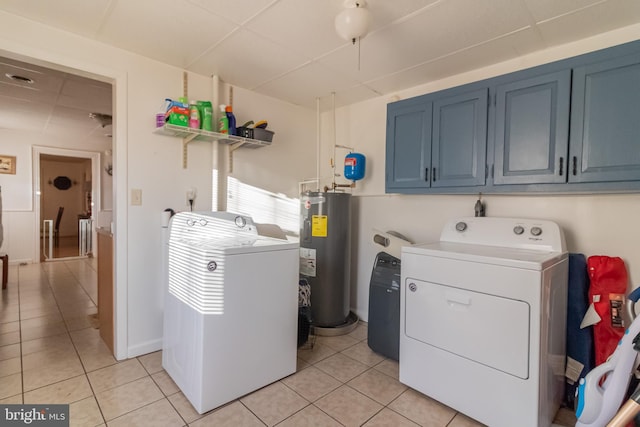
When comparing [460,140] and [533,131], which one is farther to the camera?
[460,140]

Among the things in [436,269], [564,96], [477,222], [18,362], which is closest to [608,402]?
[436,269]

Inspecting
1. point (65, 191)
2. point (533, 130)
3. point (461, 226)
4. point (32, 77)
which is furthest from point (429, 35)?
point (65, 191)

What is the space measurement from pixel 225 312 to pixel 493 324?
1.42 meters

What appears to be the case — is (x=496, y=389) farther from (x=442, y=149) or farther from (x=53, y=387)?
(x=53, y=387)

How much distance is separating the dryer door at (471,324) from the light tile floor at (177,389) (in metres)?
0.42

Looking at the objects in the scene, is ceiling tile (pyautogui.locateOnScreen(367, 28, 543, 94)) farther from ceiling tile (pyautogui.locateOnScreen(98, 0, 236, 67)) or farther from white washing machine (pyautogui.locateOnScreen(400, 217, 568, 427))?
ceiling tile (pyautogui.locateOnScreen(98, 0, 236, 67))

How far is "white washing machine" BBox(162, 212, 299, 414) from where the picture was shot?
166 centimetres

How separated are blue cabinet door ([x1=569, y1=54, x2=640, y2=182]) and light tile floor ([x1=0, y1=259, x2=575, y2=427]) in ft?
4.62

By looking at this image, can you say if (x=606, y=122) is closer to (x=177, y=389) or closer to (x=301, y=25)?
(x=301, y=25)

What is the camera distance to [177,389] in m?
1.89

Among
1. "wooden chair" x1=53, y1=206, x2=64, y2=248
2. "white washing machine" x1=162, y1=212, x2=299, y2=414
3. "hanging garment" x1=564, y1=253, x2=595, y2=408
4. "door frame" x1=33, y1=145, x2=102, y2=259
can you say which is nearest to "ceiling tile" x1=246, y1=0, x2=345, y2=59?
"white washing machine" x1=162, y1=212, x2=299, y2=414

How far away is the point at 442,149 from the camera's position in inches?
88.1

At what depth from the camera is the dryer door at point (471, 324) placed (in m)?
1.48

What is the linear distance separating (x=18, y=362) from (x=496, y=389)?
3.10m
